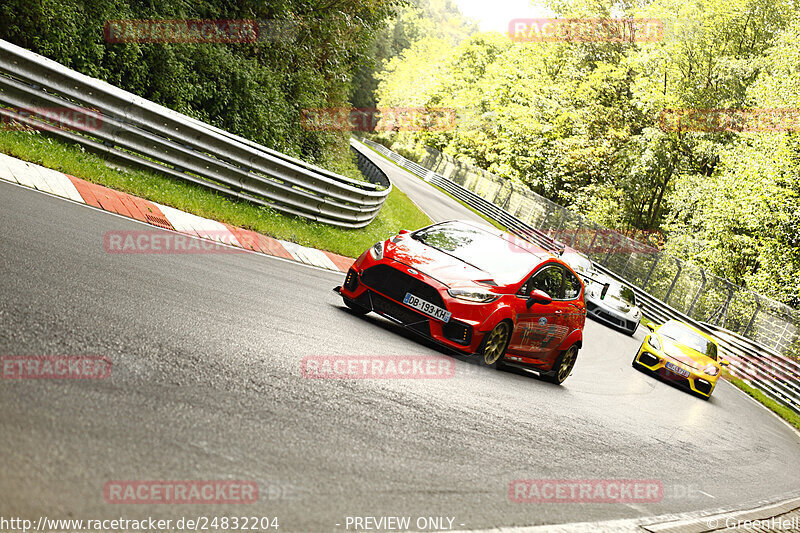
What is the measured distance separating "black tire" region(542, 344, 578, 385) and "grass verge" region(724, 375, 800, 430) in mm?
9708

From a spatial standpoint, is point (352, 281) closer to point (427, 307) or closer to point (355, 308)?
point (355, 308)

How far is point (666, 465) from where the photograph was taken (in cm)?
763

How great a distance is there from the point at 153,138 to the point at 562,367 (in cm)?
723

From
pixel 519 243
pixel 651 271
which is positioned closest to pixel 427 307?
pixel 519 243

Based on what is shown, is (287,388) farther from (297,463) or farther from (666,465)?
(666,465)

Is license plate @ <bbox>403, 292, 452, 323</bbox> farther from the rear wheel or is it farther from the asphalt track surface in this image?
the rear wheel

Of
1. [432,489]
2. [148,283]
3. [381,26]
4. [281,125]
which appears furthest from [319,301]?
[381,26]

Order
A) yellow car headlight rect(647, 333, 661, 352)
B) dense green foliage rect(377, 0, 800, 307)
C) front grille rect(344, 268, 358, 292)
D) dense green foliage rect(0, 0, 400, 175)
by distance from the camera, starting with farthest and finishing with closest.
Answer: dense green foliage rect(377, 0, 800, 307), yellow car headlight rect(647, 333, 661, 352), dense green foliage rect(0, 0, 400, 175), front grille rect(344, 268, 358, 292)

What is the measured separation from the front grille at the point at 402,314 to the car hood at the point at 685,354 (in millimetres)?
9373

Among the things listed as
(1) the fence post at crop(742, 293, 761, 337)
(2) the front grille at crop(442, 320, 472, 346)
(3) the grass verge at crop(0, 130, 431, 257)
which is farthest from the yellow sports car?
(1) the fence post at crop(742, 293, 761, 337)

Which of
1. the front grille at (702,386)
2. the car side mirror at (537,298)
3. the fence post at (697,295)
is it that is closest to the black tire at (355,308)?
the car side mirror at (537,298)

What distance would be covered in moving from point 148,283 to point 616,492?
440cm

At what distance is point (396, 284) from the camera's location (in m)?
8.35

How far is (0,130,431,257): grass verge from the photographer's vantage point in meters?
9.79
